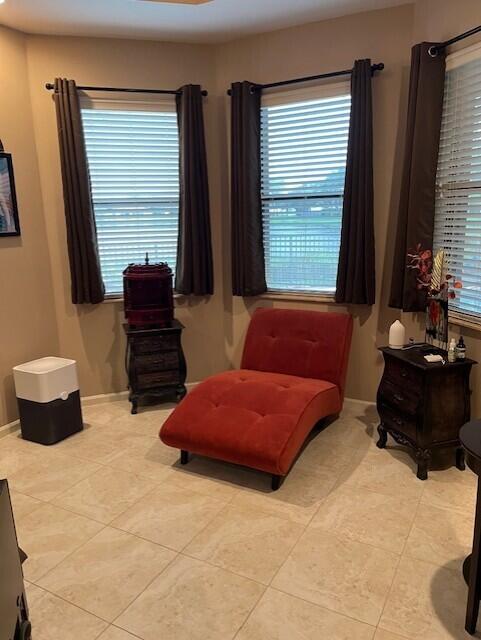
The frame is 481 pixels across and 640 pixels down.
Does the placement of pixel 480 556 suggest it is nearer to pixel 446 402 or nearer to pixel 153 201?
pixel 446 402

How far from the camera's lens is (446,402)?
267cm

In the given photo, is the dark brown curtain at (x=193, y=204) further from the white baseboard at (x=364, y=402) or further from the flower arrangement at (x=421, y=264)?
the flower arrangement at (x=421, y=264)

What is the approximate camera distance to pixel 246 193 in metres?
3.69

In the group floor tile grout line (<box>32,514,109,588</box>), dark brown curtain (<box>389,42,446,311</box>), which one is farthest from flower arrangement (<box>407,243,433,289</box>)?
floor tile grout line (<box>32,514,109,588</box>)

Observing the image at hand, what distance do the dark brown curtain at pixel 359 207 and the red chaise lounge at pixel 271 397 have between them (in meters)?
0.25

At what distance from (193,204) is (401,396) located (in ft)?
6.93

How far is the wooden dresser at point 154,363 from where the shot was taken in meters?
3.64

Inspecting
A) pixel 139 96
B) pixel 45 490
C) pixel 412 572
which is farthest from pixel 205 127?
pixel 412 572

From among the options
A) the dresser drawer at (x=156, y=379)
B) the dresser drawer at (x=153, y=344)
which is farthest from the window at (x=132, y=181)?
the dresser drawer at (x=156, y=379)

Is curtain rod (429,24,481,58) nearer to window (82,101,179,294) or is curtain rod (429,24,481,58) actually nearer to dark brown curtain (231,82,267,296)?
dark brown curtain (231,82,267,296)

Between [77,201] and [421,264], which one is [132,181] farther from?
[421,264]

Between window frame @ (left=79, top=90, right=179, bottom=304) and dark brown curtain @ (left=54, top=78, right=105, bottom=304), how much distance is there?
0.46 feet

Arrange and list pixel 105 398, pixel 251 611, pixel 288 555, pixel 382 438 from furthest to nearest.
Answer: pixel 105 398 → pixel 382 438 → pixel 288 555 → pixel 251 611

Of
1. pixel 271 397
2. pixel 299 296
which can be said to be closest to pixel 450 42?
pixel 299 296
